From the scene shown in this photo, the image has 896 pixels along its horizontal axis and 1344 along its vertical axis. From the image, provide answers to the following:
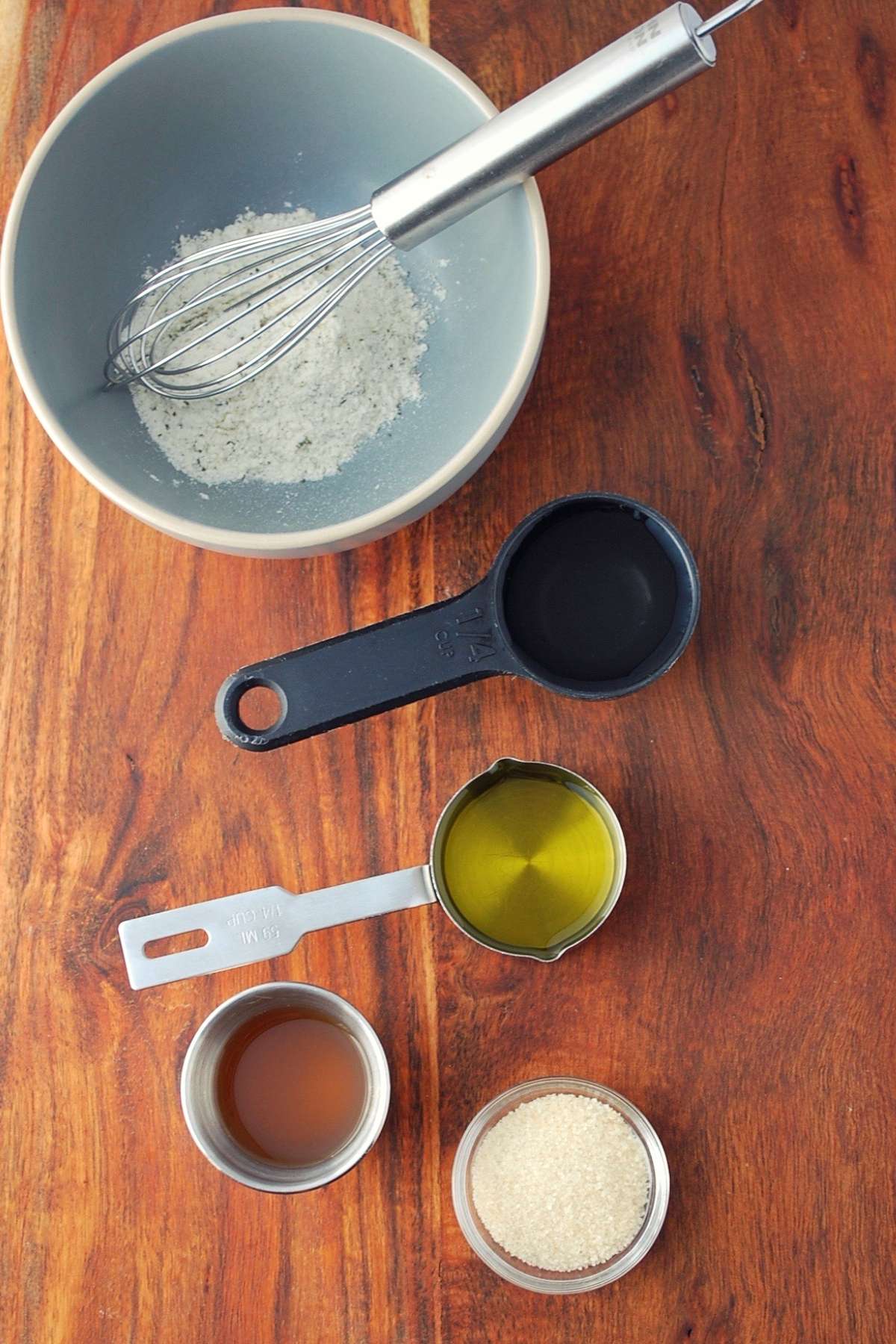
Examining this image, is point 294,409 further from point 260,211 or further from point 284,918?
point 284,918

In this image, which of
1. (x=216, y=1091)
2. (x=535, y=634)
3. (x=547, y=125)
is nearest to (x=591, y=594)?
(x=535, y=634)

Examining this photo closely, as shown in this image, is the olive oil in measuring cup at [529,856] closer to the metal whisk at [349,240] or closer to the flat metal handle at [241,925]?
the flat metal handle at [241,925]

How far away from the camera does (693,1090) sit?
70 centimetres

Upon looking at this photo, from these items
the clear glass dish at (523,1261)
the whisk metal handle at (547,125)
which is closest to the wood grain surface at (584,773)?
the clear glass dish at (523,1261)

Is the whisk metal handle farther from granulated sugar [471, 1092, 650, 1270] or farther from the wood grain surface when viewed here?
granulated sugar [471, 1092, 650, 1270]

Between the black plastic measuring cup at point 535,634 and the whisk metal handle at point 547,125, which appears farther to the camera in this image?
the black plastic measuring cup at point 535,634

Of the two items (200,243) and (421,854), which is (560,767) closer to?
(421,854)

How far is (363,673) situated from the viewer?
2.11 ft

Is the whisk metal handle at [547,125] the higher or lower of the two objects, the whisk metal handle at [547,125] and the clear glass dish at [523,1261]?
the higher

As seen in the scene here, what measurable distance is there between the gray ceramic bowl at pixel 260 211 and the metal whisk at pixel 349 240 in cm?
3

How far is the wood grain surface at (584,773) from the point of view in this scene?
691 mm

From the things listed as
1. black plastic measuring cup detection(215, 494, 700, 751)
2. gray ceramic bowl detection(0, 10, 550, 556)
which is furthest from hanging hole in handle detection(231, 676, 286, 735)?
gray ceramic bowl detection(0, 10, 550, 556)

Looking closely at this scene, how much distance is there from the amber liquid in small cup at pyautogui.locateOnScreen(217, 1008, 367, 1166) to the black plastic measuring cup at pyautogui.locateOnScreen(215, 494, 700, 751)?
186mm

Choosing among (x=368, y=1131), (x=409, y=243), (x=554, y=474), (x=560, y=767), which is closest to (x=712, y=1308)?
(x=368, y=1131)
